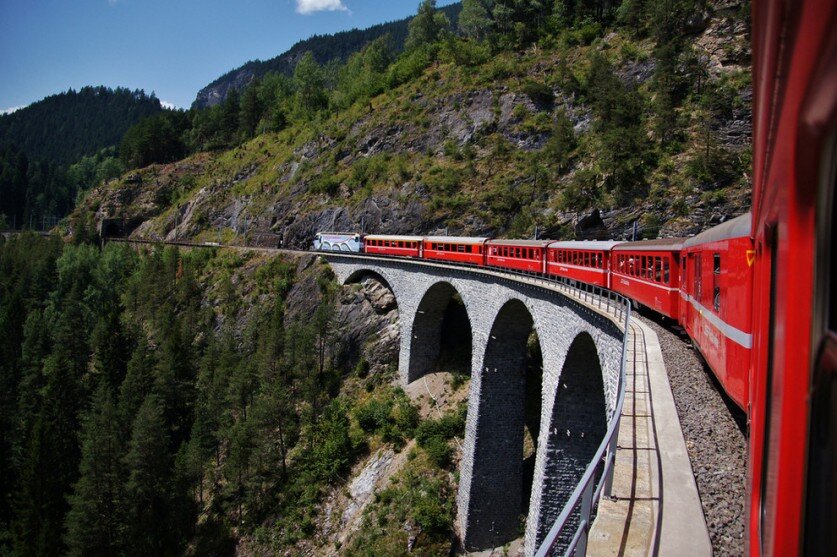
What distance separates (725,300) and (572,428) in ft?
38.5

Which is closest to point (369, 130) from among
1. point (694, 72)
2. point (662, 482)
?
point (694, 72)

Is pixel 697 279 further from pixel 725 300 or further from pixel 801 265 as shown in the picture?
pixel 801 265

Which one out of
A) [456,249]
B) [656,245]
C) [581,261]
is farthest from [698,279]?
[456,249]

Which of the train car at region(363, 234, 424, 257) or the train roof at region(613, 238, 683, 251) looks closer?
the train roof at region(613, 238, 683, 251)

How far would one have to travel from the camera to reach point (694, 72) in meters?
40.8

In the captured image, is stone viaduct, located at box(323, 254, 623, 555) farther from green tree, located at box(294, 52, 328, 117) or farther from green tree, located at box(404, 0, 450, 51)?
green tree, located at box(404, 0, 450, 51)

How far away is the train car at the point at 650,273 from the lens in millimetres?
13055

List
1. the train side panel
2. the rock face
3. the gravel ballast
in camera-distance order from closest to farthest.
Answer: the gravel ballast < the train side panel < the rock face

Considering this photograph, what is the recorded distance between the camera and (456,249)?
3173cm

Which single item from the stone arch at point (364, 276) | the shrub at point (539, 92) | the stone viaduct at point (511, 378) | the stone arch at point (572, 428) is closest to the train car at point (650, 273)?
the stone viaduct at point (511, 378)

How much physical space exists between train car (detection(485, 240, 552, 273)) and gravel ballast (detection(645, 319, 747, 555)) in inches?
507

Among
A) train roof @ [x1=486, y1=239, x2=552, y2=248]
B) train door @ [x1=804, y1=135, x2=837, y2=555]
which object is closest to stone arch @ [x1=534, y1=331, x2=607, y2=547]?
train roof @ [x1=486, y1=239, x2=552, y2=248]

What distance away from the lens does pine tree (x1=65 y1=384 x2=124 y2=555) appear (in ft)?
90.3

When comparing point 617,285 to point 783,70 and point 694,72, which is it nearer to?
point 783,70
